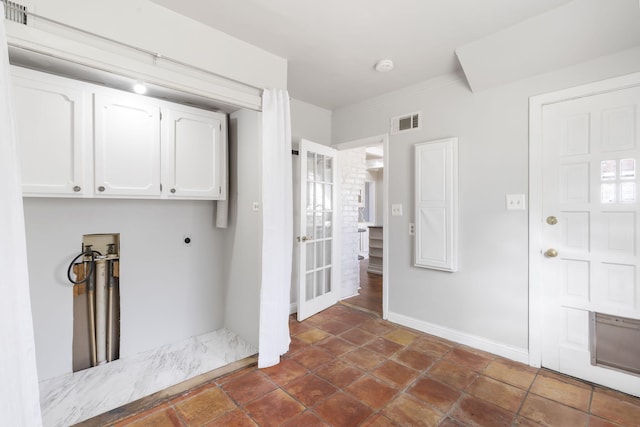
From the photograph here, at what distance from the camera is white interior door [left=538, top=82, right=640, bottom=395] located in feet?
6.45

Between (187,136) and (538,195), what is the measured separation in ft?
9.68

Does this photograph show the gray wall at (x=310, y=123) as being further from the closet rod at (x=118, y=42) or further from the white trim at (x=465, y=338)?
the white trim at (x=465, y=338)

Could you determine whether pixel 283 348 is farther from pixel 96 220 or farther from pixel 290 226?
pixel 96 220

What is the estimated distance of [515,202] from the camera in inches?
94.8

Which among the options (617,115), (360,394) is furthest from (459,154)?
(360,394)

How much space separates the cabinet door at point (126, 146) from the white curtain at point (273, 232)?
0.87m

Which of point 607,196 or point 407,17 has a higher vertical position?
point 407,17

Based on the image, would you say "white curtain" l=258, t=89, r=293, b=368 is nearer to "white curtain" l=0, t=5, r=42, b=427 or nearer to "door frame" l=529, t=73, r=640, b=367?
"white curtain" l=0, t=5, r=42, b=427

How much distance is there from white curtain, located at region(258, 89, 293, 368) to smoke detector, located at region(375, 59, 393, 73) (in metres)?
0.93

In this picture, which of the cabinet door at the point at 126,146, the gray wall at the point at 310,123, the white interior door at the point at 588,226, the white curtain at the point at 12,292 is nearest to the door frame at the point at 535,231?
the white interior door at the point at 588,226

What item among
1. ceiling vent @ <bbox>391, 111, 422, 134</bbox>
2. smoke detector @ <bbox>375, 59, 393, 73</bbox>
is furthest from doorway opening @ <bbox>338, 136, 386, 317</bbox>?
smoke detector @ <bbox>375, 59, 393, 73</bbox>

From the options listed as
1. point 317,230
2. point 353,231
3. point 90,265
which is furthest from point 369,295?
point 90,265

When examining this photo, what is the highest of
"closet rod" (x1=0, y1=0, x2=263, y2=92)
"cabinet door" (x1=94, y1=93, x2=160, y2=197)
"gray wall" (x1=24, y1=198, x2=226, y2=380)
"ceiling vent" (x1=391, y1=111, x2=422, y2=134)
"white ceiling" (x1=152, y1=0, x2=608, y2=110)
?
"white ceiling" (x1=152, y1=0, x2=608, y2=110)

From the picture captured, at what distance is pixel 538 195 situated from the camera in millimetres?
2299
